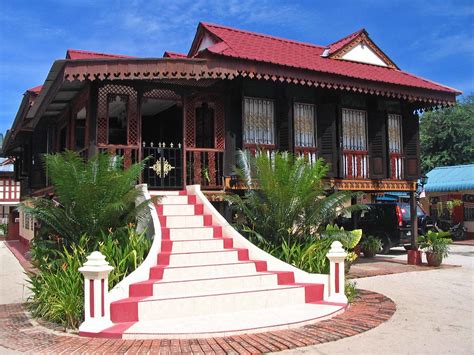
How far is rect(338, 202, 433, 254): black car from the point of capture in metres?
15.9

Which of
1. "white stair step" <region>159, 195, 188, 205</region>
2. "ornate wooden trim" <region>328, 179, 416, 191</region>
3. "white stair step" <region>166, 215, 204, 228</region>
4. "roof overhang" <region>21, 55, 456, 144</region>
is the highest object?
"roof overhang" <region>21, 55, 456, 144</region>

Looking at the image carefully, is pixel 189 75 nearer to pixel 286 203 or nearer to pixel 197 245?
pixel 286 203

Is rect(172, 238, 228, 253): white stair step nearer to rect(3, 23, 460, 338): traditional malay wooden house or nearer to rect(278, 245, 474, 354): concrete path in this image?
rect(3, 23, 460, 338): traditional malay wooden house

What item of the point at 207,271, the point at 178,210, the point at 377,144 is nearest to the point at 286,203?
the point at 207,271

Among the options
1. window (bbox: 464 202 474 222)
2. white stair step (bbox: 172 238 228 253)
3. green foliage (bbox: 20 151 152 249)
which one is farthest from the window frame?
window (bbox: 464 202 474 222)

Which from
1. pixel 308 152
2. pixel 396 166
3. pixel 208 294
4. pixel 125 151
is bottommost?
pixel 208 294

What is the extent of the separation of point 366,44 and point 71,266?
34.6 ft

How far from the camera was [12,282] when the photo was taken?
11.1 meters

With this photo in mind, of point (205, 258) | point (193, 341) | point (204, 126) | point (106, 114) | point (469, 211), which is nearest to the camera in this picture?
point (193, 341)

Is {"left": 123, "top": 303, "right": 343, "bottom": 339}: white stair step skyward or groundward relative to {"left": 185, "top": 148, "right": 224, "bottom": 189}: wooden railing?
groundward

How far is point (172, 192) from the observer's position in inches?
408

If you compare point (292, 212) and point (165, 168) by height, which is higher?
point (165, 168)

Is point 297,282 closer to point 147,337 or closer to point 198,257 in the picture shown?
point 198,257

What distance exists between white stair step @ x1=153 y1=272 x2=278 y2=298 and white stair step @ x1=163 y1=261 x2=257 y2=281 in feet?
0.82
